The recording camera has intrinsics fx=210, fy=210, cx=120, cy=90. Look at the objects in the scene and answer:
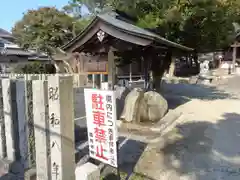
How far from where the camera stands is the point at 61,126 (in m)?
2.77

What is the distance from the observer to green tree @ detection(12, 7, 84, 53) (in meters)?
17.4

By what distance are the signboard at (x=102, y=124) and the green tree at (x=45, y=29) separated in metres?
15.0

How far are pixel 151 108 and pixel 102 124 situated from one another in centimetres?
405

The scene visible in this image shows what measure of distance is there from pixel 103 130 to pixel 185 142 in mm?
2861

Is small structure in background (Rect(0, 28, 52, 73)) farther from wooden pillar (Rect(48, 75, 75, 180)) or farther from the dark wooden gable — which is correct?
wooden pillar (Rect(48, 75, 75, 180))

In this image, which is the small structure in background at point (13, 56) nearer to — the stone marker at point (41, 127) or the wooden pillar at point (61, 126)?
the stone marker at point (41, 127)

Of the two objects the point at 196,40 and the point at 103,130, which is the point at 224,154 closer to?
the point at 103,130

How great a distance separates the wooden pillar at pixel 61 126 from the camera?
2.70 meters

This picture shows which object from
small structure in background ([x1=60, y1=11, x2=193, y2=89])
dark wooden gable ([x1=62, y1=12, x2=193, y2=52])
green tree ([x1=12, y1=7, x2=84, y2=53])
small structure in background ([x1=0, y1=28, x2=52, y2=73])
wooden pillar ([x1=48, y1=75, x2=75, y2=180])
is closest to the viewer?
wooden pillar ([x1=48, y1=75, x2=75, y2=180])

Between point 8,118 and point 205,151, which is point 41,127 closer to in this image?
point 8,118

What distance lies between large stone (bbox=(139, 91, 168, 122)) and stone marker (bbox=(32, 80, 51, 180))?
394 cm

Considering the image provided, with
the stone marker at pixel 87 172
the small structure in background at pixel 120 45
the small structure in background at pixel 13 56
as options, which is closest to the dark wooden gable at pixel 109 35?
the small structure in background at pixel 120 45

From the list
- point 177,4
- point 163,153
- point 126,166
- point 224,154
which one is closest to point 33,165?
point 126,166

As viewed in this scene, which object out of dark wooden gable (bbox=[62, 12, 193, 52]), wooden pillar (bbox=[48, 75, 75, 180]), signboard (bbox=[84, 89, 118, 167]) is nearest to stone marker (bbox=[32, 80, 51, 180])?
wooden pillar (bbox=[48, 75, 75, 180])
